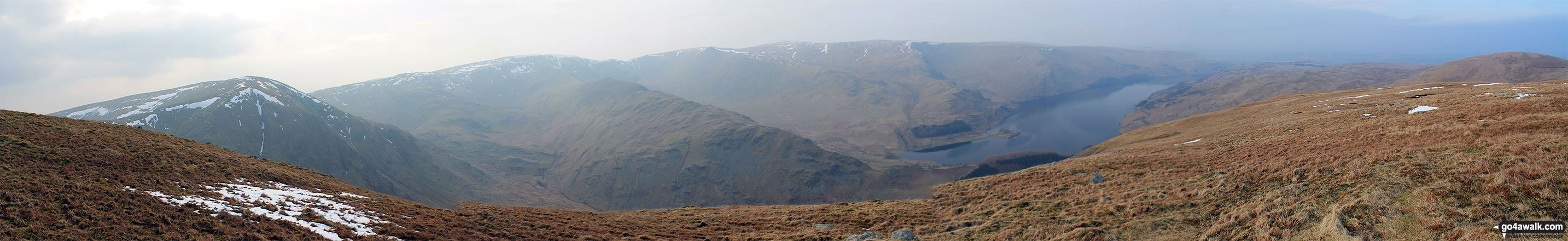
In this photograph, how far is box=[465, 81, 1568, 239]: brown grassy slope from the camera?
13203mm

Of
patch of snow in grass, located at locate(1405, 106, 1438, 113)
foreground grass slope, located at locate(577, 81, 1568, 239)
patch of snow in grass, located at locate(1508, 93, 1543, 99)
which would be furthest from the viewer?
patch of snow in grass, located at locate(1405, 106, 1438, 113)

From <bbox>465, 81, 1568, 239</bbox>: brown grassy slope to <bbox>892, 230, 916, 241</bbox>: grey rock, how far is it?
121 cm

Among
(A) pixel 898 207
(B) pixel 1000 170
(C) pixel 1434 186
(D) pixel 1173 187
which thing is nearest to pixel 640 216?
(A) pixel 898 207

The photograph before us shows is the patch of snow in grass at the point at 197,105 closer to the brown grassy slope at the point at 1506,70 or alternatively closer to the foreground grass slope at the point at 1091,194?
the foreground grass slope at the point at 1091,194

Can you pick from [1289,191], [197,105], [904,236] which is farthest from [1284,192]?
[197,105]

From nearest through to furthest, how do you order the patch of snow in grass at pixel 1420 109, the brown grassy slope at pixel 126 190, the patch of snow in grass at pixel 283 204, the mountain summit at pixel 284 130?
the brown grassy slope at pixel 126 190 → the patch of snow in grass at pixel 283 204 → the patch of snow in grass at pixel 1420 109 → the mountain summit at pixel 284 130

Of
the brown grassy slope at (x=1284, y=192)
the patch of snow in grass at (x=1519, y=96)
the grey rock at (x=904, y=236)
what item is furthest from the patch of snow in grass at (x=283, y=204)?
the patch of snow in grass at (x=1519, y=96)

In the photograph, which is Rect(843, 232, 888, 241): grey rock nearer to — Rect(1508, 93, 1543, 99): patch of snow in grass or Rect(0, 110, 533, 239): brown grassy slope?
Rect(0, 110, 533, 239): brown grassy slope

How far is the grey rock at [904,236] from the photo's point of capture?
22250 mm

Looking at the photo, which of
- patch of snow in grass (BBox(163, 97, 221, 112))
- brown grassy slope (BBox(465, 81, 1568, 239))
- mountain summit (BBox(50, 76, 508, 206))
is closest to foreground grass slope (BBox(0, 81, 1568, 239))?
brown grassy slope (BBox(465, 81, 1568, 239))

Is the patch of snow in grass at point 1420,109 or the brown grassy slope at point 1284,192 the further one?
the patch of snow in grass at point 1420,109
